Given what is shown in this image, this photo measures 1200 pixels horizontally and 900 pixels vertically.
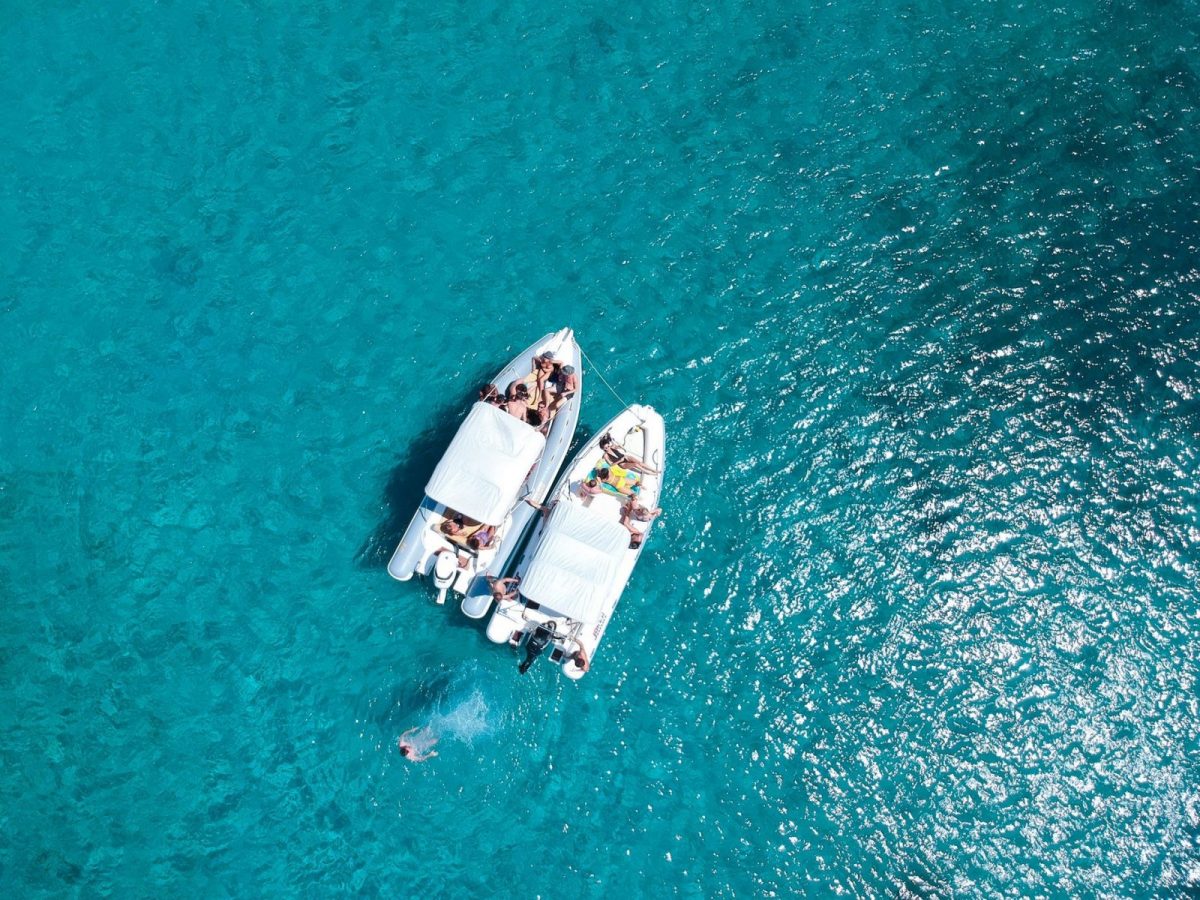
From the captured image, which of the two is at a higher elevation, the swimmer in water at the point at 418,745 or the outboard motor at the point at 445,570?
the outboard motor at the point at 445,570

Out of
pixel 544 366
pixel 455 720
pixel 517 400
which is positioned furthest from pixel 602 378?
pixel 455 720

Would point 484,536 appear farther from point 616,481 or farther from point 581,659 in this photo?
point 581,659

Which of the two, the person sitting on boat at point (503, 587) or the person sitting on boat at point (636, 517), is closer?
the person sitting on boat at point (503, 587)

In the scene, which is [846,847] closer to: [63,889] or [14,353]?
[63,889]

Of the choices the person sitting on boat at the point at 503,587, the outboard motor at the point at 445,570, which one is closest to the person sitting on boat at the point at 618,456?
the person sitting on boat at the point at 503,587


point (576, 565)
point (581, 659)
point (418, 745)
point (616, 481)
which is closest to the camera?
point (576, 565)

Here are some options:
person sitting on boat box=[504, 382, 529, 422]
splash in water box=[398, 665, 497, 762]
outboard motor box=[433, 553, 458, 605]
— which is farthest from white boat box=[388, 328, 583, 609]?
splash in water box=[398, 665, 497, 762]

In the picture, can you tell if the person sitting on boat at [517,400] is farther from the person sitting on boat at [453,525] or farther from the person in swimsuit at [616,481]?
the person sitting on boat at [453,525]
